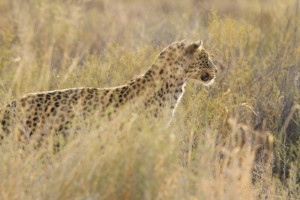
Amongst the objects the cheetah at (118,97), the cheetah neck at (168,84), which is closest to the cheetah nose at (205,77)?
the cheetah at (118,97)

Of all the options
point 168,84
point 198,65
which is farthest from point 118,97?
point 198,65

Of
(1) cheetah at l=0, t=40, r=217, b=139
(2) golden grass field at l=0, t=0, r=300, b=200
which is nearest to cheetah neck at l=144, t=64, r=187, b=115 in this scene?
(1) cheetah at l=0, t=40, r=217, b=139

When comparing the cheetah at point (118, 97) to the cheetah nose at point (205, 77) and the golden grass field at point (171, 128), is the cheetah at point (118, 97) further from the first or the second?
the golden grass field at point (171, 128)

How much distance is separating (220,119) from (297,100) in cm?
132

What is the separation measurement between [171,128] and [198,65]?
59.6 inches

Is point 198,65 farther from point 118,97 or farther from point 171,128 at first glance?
point 171,128

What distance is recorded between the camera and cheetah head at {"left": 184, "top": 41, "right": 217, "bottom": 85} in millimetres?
6938

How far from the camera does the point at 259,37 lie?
11.6 metres

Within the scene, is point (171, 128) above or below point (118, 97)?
below

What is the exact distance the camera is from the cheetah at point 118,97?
6.09 m

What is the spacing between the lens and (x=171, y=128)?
5664 millimetres

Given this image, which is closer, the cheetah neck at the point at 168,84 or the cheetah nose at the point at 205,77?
the cheetah neck at the point at 168,84

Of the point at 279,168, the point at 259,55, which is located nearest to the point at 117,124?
the point at 279,168

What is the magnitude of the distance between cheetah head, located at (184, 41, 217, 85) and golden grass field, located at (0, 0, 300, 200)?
16 cm
